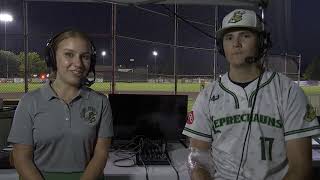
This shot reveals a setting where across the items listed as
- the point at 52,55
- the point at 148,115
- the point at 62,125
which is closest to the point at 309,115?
the point at 62,125

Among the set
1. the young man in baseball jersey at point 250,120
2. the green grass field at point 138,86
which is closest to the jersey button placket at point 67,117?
the young man in baseball jersey at point 250,120

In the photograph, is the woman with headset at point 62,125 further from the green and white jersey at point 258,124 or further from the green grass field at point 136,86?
the green grass field at point 136,86

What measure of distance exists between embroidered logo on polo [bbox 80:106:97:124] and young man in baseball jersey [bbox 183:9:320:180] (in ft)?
1.82

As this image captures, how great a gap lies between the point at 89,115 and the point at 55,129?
194 millimetres

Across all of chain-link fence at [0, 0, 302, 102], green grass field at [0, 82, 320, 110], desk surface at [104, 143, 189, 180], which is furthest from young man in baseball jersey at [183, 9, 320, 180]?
green grass field at [0, 82, 320, 110]

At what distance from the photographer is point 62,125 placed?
6.79 ft

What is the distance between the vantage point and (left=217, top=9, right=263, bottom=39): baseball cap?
1850 millimetres

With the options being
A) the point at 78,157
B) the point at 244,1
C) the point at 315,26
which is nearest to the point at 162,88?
the point at 315,26

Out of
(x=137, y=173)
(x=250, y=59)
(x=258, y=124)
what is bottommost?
(x=137, y=173)

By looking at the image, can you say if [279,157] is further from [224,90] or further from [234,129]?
[224,90]

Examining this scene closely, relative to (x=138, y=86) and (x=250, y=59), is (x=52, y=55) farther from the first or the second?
(x=138, y=86)

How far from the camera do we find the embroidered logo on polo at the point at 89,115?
2129 millimetres

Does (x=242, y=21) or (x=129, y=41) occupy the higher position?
(x=129, y=41)

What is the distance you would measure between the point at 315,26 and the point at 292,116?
52.2ft
